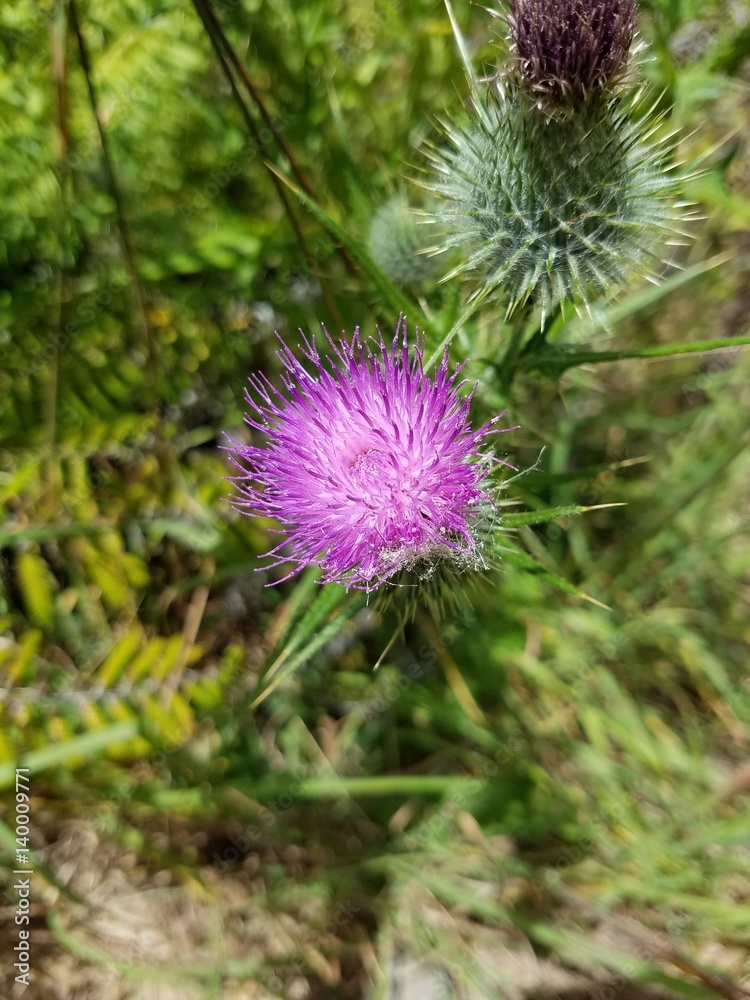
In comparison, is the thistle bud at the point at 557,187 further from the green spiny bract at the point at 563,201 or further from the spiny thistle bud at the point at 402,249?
the spiny thistle bud at the point at 402,249

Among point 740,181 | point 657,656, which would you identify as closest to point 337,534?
point 657,656

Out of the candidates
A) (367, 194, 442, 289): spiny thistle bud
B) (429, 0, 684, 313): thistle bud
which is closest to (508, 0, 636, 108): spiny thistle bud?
(429, 0, 684, 313): thistle bud

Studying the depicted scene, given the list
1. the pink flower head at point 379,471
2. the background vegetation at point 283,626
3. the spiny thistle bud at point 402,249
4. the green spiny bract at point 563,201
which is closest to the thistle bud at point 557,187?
the green spiny bract at point 563,201

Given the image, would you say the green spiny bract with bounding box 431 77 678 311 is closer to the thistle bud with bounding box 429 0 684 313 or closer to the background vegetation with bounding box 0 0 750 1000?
the thistle bud with bounding box 429 0 684 313

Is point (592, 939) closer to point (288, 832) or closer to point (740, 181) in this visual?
point (288, 832)

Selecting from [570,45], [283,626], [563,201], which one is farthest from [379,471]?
[283,626]

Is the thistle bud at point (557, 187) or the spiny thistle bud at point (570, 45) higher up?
the spiny thistle bud at point (570, 45)
